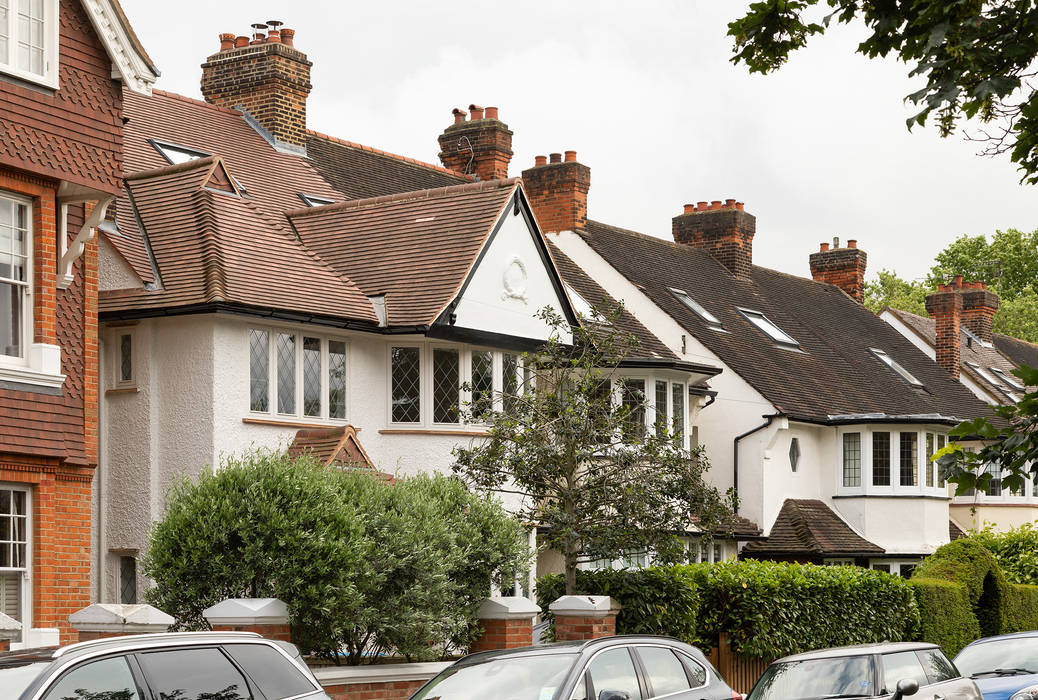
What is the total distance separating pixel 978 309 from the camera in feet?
180

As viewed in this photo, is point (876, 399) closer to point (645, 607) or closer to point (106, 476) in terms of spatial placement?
point (645, 607)

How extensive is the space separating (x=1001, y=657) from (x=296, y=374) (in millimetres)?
10684

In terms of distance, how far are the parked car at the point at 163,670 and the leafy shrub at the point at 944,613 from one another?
1787 centimetres

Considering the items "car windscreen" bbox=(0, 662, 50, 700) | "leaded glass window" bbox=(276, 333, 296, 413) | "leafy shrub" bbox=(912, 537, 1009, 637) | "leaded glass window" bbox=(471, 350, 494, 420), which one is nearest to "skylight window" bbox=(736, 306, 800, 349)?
"leafy shrub" bbox=(912, 537, 1009, 637)

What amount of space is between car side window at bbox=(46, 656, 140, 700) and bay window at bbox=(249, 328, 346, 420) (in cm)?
1239

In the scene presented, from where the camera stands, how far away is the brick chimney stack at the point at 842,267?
49.3m

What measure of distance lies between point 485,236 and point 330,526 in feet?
31.1

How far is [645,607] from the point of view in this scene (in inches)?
776

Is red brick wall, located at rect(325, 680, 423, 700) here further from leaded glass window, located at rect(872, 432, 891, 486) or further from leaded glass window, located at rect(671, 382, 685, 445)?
leaded glass window, located at rect(872, 432, 891, 486)

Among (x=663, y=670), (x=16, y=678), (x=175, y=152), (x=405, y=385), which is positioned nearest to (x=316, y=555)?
(x=663, y=670)

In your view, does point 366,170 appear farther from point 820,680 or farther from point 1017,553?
point 820,680

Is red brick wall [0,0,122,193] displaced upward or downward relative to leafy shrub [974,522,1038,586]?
upward

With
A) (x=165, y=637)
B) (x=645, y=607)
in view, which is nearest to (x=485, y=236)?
(x=645, y=607)

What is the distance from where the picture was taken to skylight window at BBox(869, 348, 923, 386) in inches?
1673
